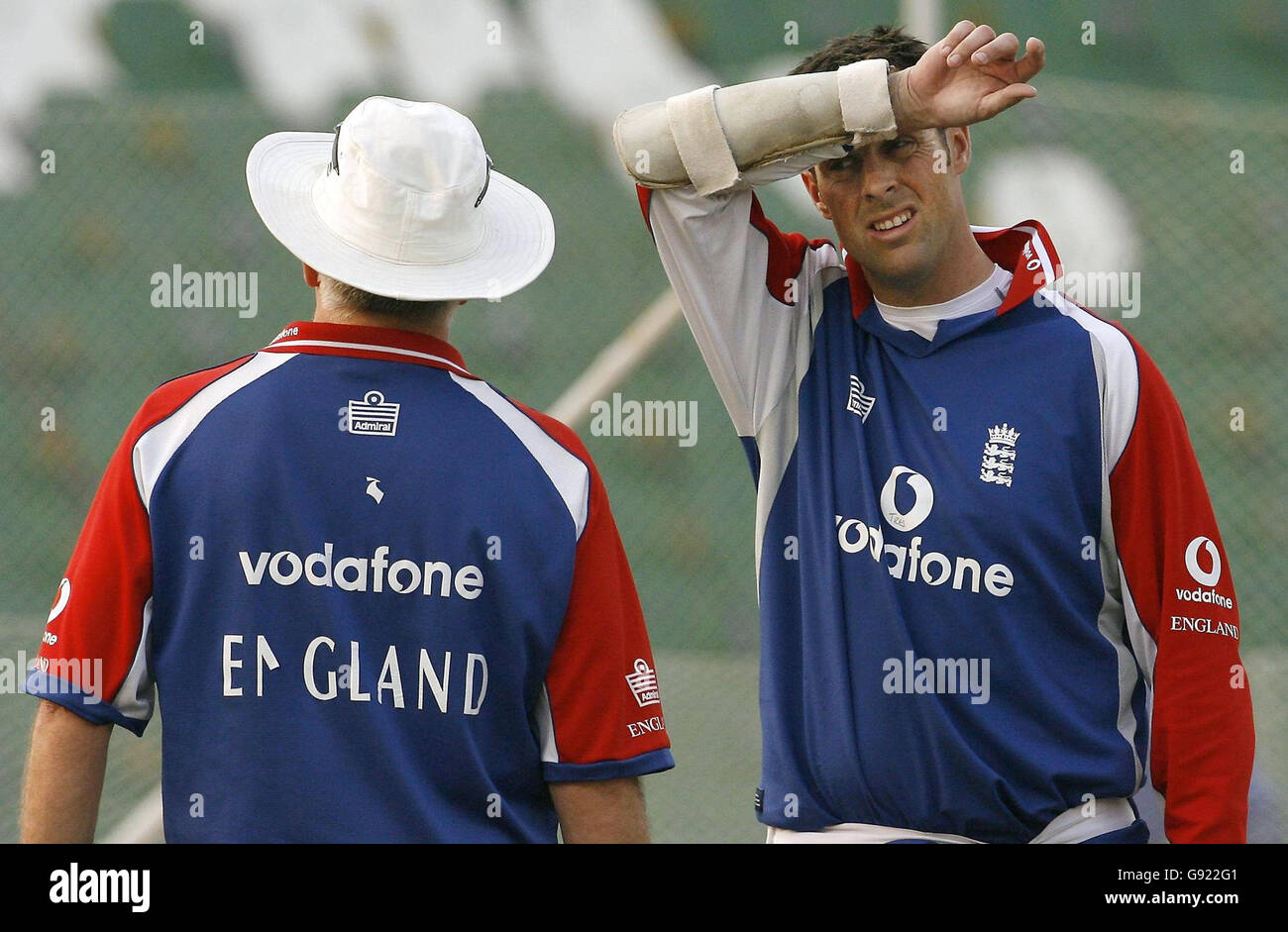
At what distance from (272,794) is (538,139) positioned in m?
4.76

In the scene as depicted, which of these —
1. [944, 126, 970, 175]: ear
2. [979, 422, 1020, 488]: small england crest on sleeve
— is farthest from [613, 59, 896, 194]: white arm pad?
[979, 422, 1020, 488]: small england crest on sleeve

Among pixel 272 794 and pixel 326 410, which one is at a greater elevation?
pixel 326 410

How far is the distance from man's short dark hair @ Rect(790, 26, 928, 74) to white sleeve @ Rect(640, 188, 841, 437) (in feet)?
0.92

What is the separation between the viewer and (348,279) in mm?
2188

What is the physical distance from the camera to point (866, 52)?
9.00ft

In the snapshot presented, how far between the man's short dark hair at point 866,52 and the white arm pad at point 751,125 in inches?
7.6

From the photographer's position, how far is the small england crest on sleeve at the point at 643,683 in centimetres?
226

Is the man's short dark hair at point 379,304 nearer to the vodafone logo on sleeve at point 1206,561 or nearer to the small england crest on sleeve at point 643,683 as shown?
the small england crest on sleeve at point 643,683

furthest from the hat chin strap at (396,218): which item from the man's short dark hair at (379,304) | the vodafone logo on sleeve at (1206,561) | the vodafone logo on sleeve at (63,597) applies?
the vodafone logo on sleeve at (1206,561)

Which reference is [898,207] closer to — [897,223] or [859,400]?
[897,223]

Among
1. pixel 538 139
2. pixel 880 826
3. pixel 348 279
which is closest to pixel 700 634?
pixel 538 139

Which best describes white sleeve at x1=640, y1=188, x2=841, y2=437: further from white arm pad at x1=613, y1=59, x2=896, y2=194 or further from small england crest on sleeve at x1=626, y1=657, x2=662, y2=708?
small england crest on sleeve at x1=626, y1=657, x2=662, y2=708

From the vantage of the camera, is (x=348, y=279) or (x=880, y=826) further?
(x=880, y=826)
